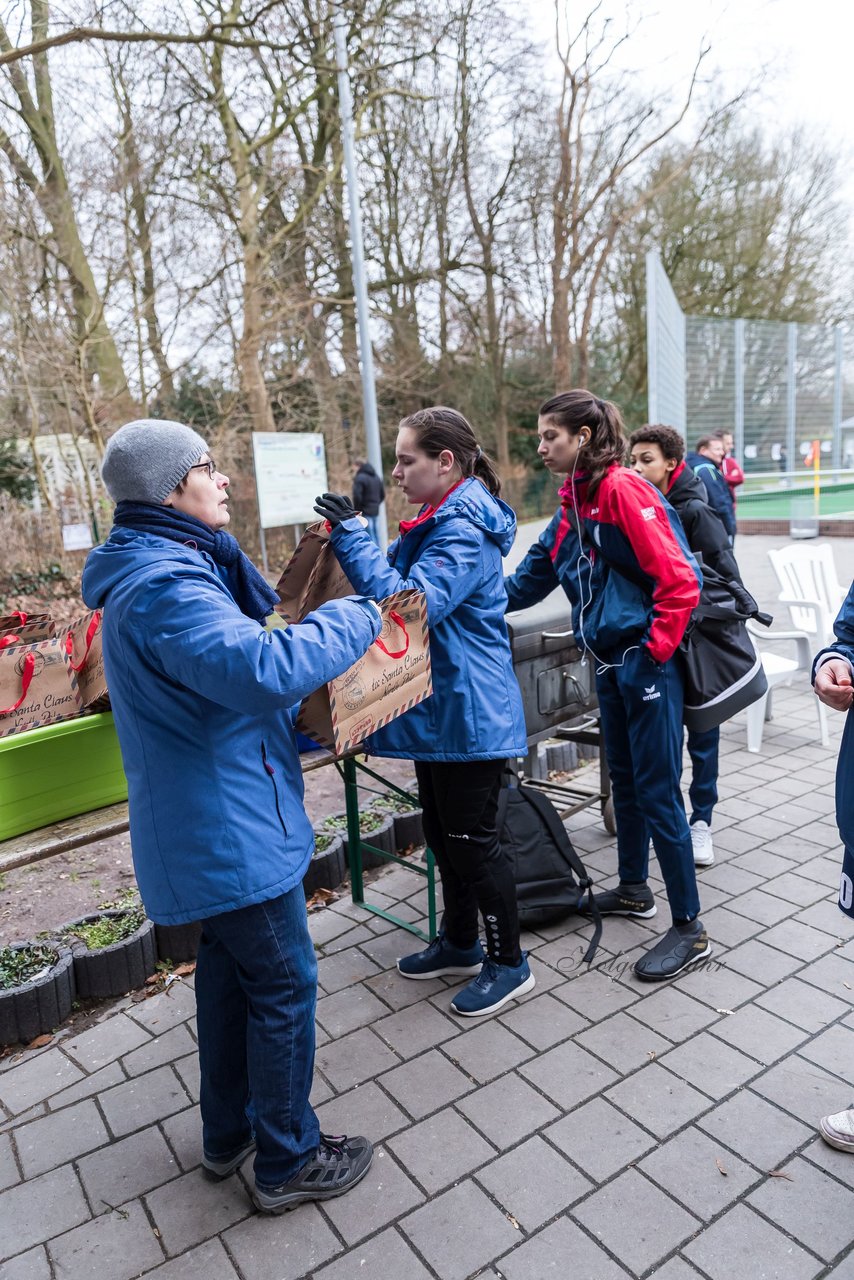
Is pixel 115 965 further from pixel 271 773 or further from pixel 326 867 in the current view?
pixel 271 773

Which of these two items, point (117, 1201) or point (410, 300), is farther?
point (410, 300)

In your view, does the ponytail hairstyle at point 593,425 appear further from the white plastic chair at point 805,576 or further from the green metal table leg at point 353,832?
the white plastic chair at point 805,576

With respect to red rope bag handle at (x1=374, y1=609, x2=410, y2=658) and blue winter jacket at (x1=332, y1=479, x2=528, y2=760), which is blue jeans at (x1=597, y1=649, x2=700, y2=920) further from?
red rope bag handle at (x1=374, y1=609, x2=410, y2=658)

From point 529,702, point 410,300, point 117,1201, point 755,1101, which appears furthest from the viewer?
point 410,300

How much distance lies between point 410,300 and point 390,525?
4.75m

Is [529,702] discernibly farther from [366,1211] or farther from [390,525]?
[390,525]

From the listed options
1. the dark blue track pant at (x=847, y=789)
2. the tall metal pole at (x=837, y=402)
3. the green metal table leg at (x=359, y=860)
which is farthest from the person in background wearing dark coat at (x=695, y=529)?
the tall metal pole at (x=837, y=402)

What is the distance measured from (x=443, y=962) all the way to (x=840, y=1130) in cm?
131

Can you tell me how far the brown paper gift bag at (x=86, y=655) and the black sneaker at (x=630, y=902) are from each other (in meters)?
1.97

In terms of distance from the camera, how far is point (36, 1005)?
9.39 feet

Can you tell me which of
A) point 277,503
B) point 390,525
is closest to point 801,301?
point 390,525

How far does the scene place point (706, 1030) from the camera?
8.91 feet

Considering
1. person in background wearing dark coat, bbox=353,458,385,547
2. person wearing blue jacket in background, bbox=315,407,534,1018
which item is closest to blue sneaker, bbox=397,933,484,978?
person wearing blue jacket in background, bbox=315,407,534,1018

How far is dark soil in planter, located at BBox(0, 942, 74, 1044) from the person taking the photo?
9.27 feet
